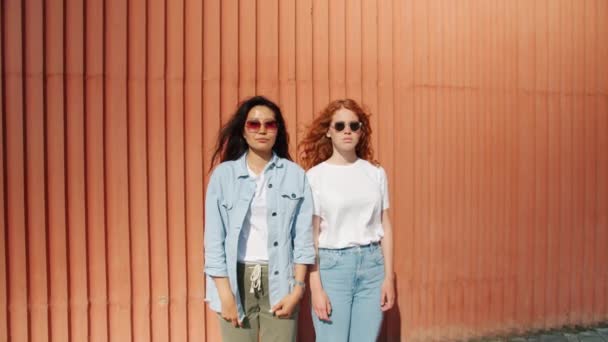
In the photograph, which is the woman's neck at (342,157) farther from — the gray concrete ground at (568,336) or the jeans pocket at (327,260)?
the gray concrete ground at (568,336)

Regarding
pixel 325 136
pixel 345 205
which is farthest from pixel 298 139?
pixel 345 205

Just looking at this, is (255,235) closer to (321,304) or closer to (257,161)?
(257,161)

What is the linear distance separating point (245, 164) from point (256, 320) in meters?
0.77

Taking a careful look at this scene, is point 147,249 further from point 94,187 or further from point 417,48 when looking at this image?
point 417,48

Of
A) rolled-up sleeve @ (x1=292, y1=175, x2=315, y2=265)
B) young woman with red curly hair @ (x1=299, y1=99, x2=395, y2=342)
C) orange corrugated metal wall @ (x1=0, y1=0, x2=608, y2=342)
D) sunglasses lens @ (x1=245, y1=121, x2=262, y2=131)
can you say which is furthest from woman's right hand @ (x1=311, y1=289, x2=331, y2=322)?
orange corrugated metal wall @ (x1=0, y1=0, x2=608, y2=342)

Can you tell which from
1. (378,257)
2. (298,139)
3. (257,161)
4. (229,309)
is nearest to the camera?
(229,309)

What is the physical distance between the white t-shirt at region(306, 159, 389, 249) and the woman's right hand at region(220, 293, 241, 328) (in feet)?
2.02

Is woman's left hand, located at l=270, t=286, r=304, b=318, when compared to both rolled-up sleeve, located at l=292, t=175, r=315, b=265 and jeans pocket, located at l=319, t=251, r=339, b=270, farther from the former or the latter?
jeans pocket, located at l=319, t=251, r=339, b=270

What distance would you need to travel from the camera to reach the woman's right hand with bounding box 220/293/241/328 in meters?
2.61

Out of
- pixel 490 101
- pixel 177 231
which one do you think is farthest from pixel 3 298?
pixel 490 101

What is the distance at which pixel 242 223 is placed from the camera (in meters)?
2.67

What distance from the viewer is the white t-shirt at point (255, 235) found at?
2.71m

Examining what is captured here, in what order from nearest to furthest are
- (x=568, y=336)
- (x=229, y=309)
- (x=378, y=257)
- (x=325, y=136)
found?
(x=229, y=309) → (x=378, y=257) → (x=325, y=136) → (x=568, y=336)

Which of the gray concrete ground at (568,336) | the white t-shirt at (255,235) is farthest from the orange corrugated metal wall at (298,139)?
the white t-shirt at (255,235)
